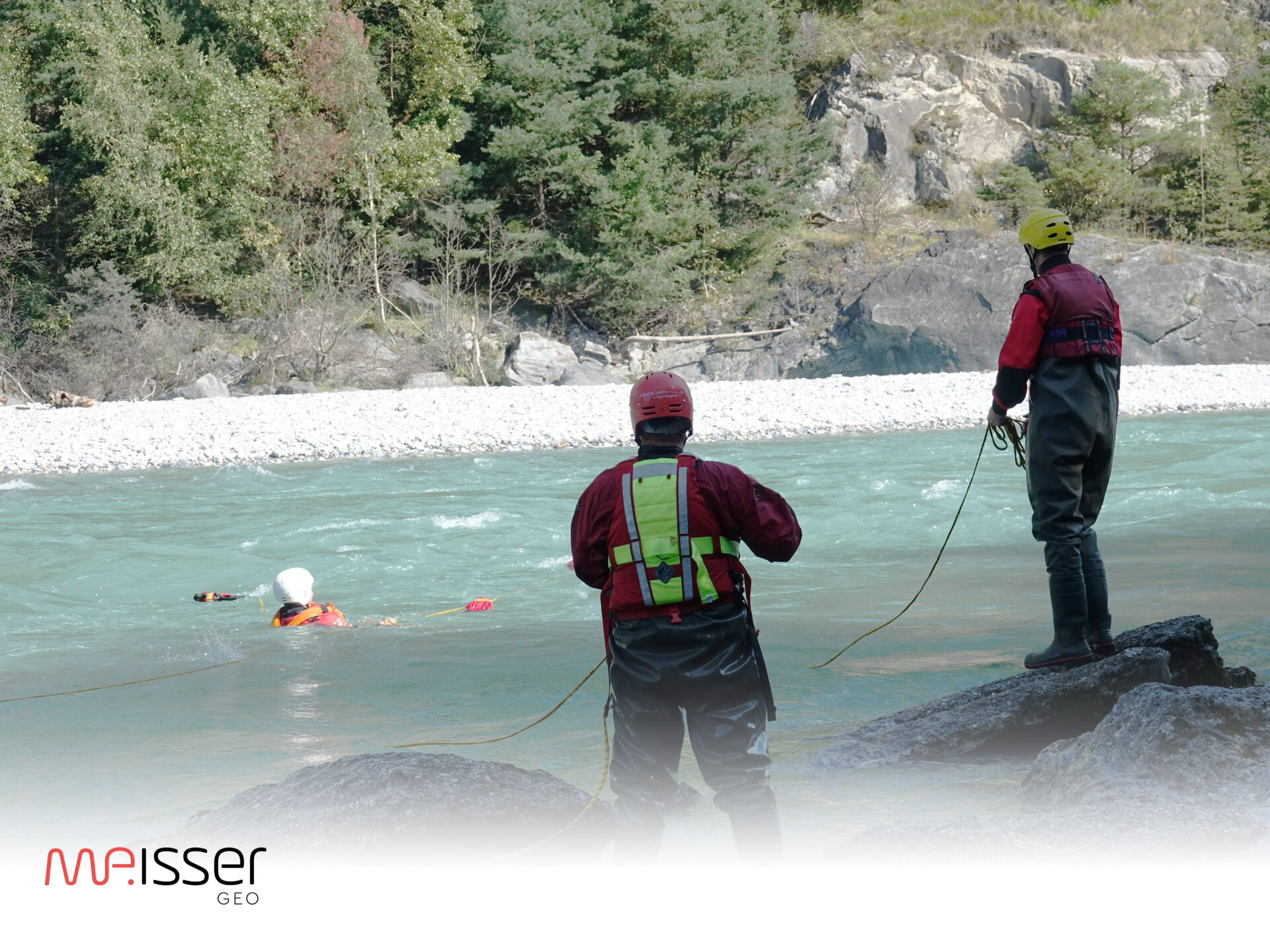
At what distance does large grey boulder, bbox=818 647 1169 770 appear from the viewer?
3789mm

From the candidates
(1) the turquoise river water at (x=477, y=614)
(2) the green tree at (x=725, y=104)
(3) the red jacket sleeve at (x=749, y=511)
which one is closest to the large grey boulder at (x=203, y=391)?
(1) the turquoise river water at (x=477, y=614)

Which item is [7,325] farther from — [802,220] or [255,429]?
[802,220]

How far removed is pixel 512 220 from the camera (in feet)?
83.4

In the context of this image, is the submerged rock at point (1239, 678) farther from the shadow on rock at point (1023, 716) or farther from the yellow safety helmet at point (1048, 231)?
the yellow safety helmet at point (1048, 231)

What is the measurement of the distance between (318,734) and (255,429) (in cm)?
1230

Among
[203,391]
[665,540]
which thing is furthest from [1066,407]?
[203,391]

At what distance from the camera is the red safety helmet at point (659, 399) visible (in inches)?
108

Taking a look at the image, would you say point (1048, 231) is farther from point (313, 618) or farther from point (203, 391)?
point (203, 391)

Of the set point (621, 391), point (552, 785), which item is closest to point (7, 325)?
point (621, 391)

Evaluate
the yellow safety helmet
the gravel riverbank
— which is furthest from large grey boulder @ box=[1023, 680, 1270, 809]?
the gravel riverbank

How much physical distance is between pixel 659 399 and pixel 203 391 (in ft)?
61.1

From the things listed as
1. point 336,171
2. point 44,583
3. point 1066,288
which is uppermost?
point 336,171

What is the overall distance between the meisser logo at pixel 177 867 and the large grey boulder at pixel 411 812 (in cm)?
6

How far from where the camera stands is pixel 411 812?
9.74ft
